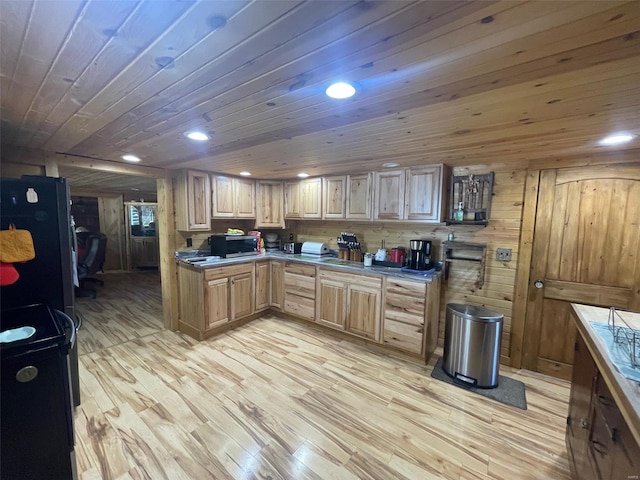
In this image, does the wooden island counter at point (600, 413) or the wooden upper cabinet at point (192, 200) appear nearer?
the wooden island counter at point (600, 413)

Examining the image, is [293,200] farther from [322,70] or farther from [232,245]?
[322,70]

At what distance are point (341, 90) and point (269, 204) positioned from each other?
3225 mm

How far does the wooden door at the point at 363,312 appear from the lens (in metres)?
3.17

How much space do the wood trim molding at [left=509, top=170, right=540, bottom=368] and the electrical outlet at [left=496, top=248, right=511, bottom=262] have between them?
10 centimetres

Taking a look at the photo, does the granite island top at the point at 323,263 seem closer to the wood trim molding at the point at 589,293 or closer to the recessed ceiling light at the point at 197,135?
the wood trim molding at the point at 589,293

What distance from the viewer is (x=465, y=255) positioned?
3.11m

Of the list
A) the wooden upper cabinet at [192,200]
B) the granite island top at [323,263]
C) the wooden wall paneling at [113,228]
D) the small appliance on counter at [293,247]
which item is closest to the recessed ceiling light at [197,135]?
the wooden upper cabinet at [192,200]

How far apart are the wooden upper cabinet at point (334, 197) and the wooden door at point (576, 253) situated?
2.10 metres

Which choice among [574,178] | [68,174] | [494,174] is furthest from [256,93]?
[68,174]

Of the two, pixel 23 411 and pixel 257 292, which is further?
pixel 257 292

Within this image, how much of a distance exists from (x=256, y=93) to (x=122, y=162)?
2734mm

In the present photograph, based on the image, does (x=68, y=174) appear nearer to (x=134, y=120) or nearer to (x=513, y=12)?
(x=134, y=120)

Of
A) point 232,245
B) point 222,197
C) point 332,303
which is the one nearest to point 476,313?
point 332,303

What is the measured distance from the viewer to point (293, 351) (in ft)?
10.4
